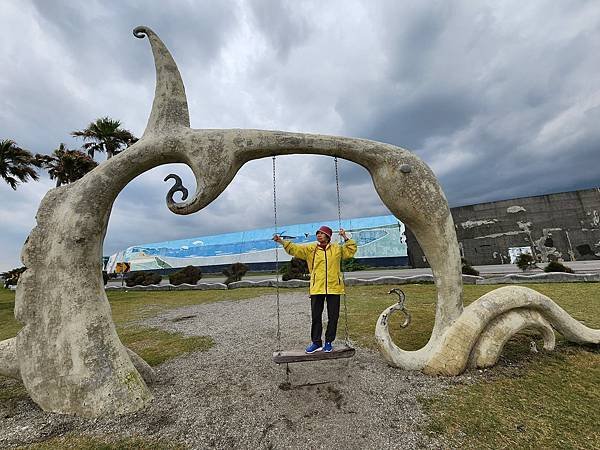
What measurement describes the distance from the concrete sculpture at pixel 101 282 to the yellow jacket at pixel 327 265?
899 millimetres

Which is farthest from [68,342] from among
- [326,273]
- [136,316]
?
[136,316]

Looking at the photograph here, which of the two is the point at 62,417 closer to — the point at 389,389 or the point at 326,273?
the point at 326,273

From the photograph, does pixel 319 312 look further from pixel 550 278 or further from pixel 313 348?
pixel 550 278

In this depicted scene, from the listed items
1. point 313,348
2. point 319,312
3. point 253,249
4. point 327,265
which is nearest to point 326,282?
point 327,265

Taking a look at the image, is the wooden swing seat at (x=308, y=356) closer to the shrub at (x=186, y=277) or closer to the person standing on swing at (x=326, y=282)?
the person standing on swing at (x=326, y=282)

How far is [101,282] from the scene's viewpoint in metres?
3.74

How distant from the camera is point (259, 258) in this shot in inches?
1387

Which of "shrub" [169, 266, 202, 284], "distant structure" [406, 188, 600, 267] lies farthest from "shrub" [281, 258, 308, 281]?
"distant structure" [406, 188, 600, 267]

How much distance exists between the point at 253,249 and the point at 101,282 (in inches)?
1276

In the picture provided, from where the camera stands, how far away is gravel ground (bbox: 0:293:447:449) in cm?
277

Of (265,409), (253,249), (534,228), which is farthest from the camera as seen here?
(253,249)

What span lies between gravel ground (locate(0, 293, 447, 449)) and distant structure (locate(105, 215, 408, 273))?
77.6ft

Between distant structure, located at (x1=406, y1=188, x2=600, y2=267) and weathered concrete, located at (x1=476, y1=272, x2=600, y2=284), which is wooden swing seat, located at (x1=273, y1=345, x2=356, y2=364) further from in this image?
distant structure, located at (x1=406, y1=188, x2=600, y2=267)

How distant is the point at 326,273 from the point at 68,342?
3044 millimetres
